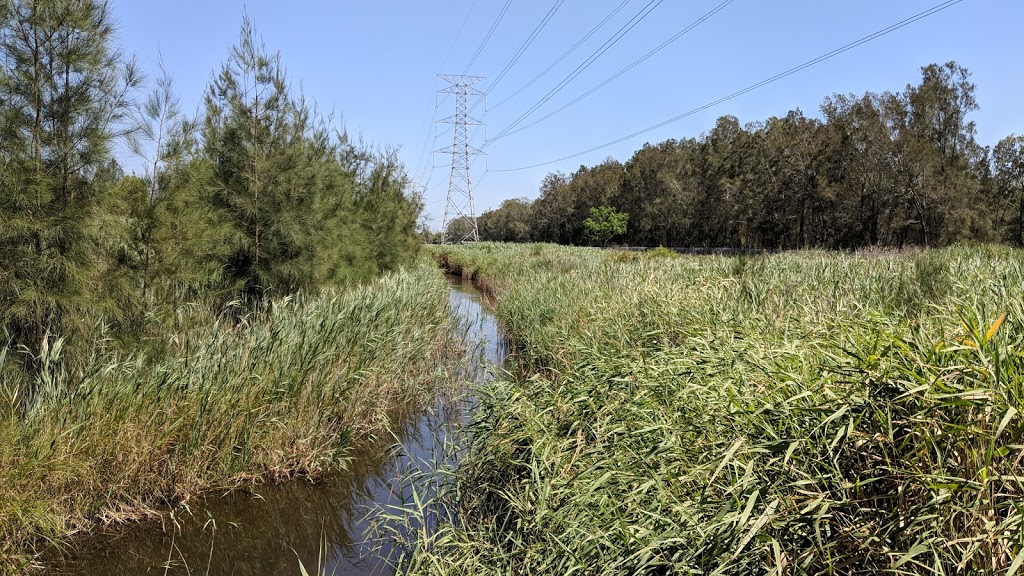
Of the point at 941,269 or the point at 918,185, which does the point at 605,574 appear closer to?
the point at 941,269

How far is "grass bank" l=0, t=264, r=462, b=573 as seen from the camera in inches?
138

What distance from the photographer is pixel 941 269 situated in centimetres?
739

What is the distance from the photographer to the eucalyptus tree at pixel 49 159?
414 cm

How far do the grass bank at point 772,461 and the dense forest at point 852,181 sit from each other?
2094 cm

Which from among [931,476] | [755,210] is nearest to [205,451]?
[931,476]

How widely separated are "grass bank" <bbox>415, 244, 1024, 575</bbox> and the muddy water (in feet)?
2.73

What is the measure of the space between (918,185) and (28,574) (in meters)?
36.4

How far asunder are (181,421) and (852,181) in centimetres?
3659

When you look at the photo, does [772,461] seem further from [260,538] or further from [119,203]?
[119,203]

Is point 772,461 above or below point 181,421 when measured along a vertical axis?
above

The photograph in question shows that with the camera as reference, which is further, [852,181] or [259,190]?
[852,181]

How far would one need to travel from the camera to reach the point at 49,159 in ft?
14.6

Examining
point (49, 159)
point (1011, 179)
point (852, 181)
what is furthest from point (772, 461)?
point (1011, 179)

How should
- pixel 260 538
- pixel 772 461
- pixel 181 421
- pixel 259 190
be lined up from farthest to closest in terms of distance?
pixel 259 190 → pixel 260 538 → pixel 181 421 → pixel 772 461
